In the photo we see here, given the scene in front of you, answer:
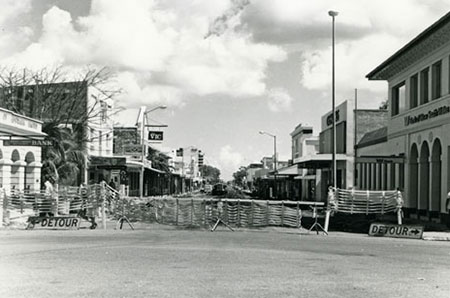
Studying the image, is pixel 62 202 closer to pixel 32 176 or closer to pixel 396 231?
pixel 32 176

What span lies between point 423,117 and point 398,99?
6.33 m

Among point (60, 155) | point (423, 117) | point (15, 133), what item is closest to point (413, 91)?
point (423, 117)

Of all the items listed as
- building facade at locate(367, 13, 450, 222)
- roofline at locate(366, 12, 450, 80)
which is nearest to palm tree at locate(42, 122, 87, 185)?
roofline at locate(366, 12, 450, 80)

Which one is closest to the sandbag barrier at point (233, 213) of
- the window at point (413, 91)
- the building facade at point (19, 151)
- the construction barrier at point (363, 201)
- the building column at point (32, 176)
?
the construction barrier at point (363, 201)

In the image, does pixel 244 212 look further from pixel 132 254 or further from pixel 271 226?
pixel 132 254

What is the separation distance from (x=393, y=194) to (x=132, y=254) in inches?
545

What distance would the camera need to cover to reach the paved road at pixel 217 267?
30.2 ft

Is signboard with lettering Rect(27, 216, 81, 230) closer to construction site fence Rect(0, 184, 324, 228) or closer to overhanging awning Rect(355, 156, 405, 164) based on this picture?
construction site fence Rect(0, 184, 324, 228)

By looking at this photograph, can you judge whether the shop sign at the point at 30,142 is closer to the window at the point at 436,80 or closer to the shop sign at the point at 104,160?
the window at the point at 436,80

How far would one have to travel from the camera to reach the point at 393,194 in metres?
24.4

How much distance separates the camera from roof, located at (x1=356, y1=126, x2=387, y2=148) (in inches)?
1654

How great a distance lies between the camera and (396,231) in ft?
70.0

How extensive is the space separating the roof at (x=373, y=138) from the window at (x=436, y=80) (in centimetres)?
1068

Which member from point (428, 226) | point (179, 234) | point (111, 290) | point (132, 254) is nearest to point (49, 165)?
point (179, 234)
